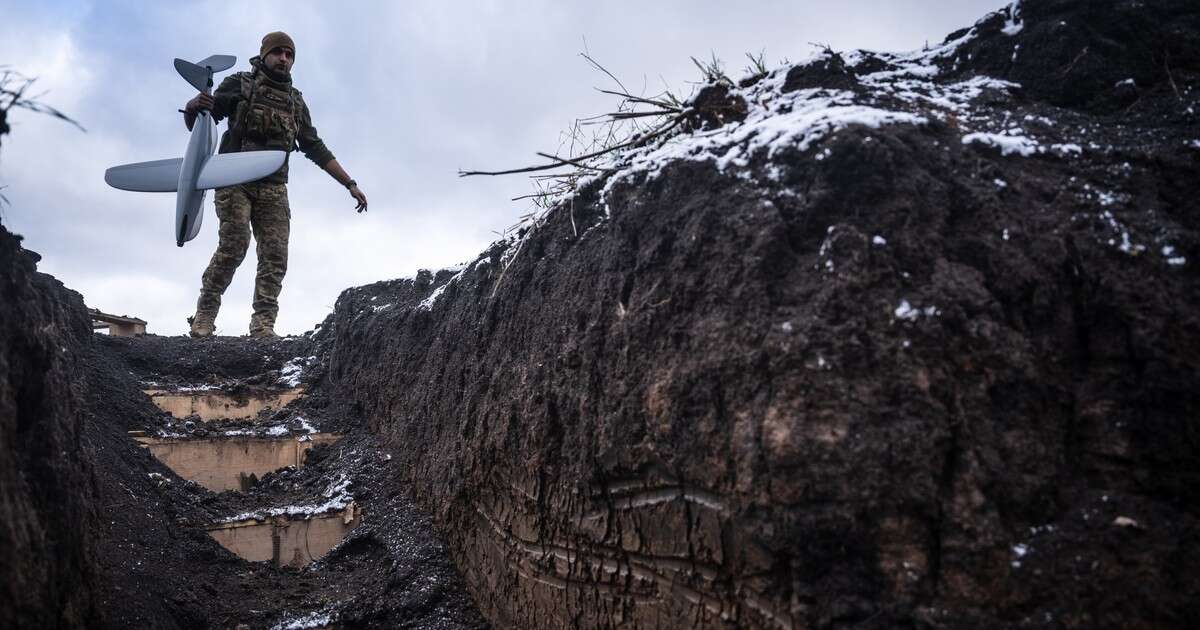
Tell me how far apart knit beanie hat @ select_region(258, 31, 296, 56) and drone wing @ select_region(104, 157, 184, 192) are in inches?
63.0

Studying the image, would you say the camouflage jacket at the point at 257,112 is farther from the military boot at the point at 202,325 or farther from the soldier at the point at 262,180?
the military boot at the point at 202,325

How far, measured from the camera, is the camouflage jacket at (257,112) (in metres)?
6.40

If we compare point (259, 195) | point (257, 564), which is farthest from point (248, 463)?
point (259, 195)

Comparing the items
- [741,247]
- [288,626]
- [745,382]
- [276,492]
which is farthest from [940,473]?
[276,492]

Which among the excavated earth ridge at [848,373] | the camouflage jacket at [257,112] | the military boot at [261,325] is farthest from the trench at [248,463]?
the camouflage jacket at [257,112]

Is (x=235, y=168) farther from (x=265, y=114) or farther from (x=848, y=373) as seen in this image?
(x=848, y=373)

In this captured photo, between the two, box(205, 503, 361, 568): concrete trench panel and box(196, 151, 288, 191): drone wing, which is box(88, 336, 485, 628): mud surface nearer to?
box(205, 503, 361, 568): concrete trench panel

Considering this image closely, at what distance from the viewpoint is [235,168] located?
5430 mm

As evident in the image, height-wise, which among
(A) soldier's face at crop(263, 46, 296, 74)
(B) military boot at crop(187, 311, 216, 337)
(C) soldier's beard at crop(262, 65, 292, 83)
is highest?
(A) soldier's face at crop(263, 46, 296, 74)

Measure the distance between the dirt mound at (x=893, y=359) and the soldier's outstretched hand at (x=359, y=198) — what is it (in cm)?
394

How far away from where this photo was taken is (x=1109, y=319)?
76.9 inches

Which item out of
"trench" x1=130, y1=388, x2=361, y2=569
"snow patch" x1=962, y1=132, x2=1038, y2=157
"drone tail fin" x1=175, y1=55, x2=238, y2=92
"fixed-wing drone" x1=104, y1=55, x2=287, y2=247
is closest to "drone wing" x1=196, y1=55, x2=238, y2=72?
"drone tail fin" x1=175, y1=55, x2=238, y2=92

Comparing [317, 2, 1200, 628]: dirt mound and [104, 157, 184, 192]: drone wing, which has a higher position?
[104, 157, 184, 192]: drone wing

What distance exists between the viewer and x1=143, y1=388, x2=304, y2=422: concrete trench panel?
5.80 metres
